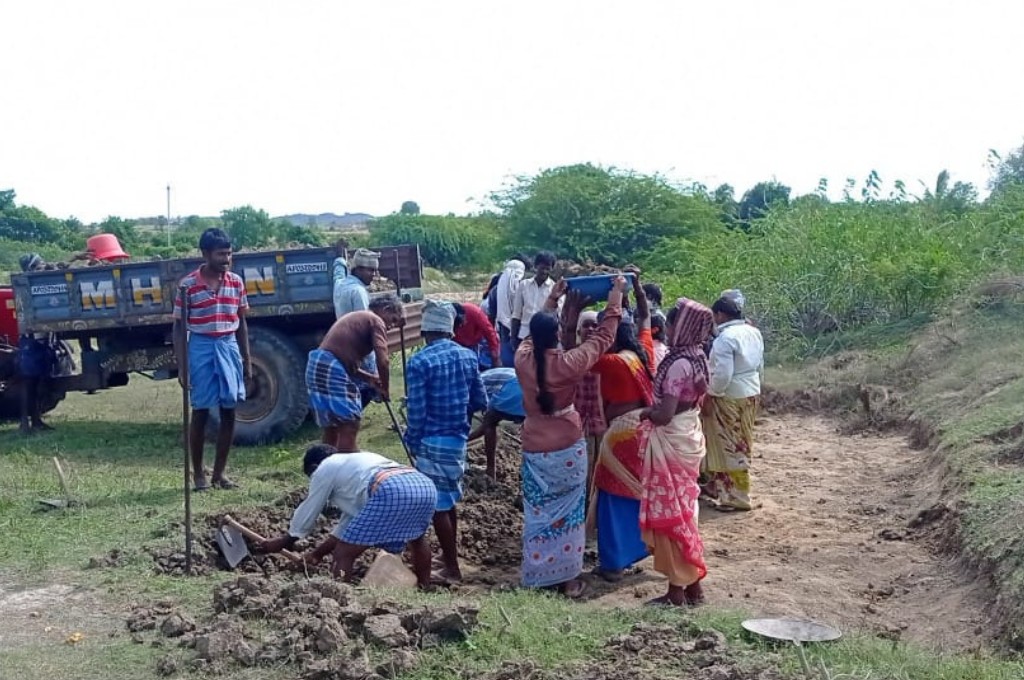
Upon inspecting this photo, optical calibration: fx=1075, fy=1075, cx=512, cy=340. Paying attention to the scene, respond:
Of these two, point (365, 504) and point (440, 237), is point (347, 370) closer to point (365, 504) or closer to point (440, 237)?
point (365, 504)

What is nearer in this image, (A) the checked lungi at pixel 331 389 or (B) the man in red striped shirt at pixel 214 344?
(A) the checked lungi at pixel 331 389

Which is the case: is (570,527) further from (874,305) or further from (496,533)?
(874,305)

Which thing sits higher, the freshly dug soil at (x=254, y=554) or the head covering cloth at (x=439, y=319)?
the head covering cloth at (x=439, y=319)

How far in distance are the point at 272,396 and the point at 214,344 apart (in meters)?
2.22

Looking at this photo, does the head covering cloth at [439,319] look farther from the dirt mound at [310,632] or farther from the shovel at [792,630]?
the shovel at [792,630]

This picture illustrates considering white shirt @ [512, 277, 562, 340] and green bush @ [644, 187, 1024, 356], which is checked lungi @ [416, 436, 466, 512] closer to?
white shirt @ [512, 277, 562, 340]

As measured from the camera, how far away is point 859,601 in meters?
5.88

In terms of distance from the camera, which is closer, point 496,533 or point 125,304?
point 496,533

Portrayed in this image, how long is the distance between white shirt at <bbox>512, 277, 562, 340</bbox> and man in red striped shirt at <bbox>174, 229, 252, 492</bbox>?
123 inches

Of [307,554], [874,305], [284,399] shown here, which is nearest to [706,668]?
[307,554]

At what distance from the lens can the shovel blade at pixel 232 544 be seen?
19.8 ft

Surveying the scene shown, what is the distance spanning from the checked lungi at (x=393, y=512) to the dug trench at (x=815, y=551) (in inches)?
17.3

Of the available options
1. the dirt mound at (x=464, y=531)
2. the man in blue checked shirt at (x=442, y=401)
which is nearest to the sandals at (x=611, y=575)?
the dirt mound at (x=464, y=531)

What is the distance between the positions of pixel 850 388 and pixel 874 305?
132 inches
